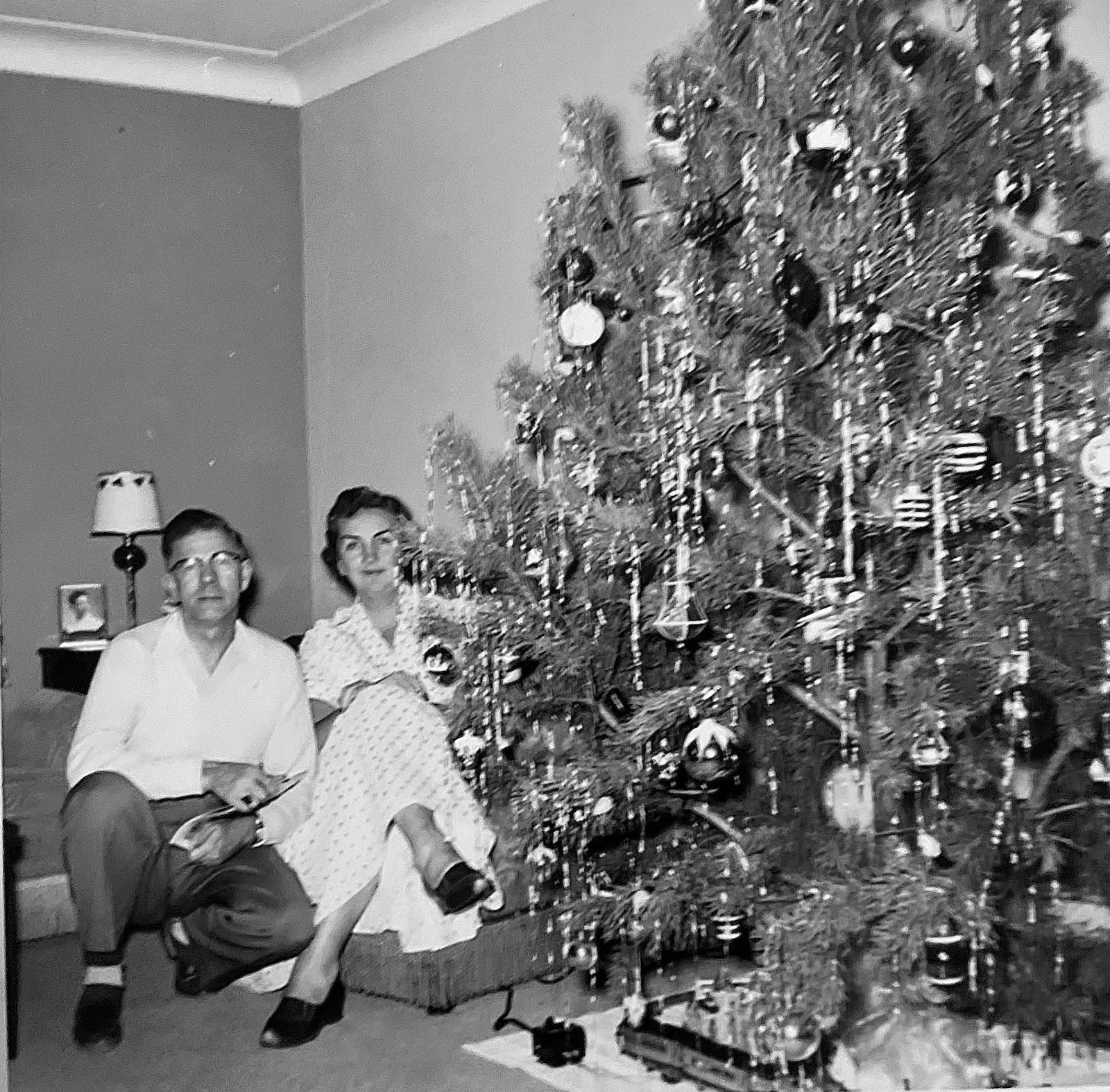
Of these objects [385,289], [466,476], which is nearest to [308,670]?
[466,476]

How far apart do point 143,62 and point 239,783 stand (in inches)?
36.3

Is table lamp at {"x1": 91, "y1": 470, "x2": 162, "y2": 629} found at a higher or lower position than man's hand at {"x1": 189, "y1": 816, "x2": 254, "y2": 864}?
higher

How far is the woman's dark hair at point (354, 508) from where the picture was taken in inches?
69.7

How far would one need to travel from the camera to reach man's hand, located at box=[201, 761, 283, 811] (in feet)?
5.62

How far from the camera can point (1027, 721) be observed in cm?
152

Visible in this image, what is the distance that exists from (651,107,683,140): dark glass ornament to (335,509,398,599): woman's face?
1.96 ft

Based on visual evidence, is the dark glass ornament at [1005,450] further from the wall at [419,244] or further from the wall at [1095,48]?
the wall at [419,244]

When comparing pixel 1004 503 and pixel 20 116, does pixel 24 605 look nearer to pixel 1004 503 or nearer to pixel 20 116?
pixel 20 116

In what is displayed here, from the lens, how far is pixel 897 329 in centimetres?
150

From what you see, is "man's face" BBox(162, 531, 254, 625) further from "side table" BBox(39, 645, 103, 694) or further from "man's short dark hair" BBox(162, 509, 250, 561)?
"side table" BBox(39, 645, 103, 694)

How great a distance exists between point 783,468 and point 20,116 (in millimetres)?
1021

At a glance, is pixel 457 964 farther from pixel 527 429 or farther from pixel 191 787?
pixel 527 429

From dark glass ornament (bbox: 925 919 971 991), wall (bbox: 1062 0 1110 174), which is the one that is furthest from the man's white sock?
wall (bbox: 1062 0 1110 174)

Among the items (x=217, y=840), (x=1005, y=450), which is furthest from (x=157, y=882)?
(x=1005, y=450)
